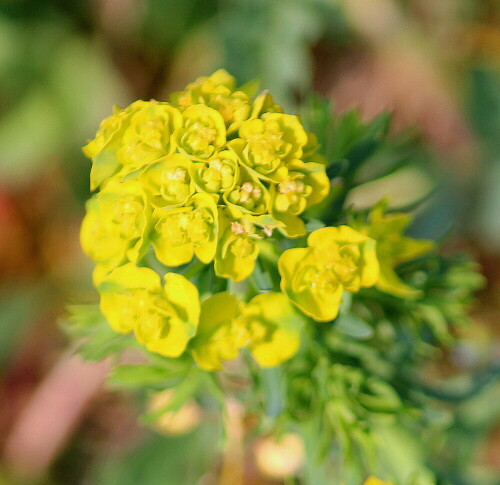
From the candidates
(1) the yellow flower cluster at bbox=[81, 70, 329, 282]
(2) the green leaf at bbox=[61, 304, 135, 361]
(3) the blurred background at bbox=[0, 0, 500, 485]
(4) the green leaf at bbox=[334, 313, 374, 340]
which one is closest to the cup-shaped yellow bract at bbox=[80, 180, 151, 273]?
(1) the yellow flower cluster at bbox=[81, 70, 329, 282]

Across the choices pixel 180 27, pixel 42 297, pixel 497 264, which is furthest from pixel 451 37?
pixel 42 297

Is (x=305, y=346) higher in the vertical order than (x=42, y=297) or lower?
higher

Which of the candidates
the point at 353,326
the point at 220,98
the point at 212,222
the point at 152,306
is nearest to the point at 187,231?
the point at 212,222

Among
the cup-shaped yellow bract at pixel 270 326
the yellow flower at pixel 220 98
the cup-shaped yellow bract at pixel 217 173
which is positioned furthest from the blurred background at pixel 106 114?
the cup-shaped yellow bract at pixel 217 173

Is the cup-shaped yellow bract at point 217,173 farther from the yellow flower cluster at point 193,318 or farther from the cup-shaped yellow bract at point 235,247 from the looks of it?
the yellow flower cluster at point 193,318

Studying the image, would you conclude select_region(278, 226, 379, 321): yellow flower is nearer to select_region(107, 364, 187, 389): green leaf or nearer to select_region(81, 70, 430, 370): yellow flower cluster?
select_region(81, 70, 430, 370): yellow flower cluster

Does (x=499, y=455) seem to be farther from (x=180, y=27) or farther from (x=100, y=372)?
(x=180, y=27)

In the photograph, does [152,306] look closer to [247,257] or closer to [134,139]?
[247,257]

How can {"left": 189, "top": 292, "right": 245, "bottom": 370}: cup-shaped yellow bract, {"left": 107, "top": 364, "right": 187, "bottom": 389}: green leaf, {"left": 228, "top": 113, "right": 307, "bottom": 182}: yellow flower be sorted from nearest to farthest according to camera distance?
{"left": 228, "top": 113, "right": 307, "bottom": 182}: yellow flower, {"left": 189, "top": 292, "right": 245, "bottom": 370}: cup-shaped yellow bract, {"left": 107, "top": 364, "right": 187, "bottom": 389}: green leaf
